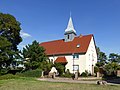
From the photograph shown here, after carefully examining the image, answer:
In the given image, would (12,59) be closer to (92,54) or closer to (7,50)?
(7,50)

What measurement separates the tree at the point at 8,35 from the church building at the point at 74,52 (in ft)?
41.9

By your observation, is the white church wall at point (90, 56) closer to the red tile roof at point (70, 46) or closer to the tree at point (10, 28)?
the red tile roof at point (70, 46)

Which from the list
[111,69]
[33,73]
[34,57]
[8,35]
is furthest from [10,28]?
[111,69]

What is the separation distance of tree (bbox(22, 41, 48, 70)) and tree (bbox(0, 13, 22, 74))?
267 centimetres

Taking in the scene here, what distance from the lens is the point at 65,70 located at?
4800 cm

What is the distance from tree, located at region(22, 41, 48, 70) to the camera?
42.2 metres

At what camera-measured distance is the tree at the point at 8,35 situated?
124 ft

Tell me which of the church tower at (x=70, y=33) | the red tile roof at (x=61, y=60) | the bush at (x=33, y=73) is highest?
the church tower at (x=70, y=33)

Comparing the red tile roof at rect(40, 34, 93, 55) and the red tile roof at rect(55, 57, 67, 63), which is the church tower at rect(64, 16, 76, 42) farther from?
the red tile roof at rect(55, 57, 67, 63)

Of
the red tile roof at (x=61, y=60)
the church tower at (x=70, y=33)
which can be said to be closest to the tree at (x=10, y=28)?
the red tile roof at (x=61, y=60)

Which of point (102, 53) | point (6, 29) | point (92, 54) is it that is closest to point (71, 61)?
point (92, 54)

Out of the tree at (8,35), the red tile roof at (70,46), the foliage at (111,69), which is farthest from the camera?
the red tile roof at (70,46)

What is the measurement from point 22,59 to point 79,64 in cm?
1379

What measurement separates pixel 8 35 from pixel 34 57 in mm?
7334
